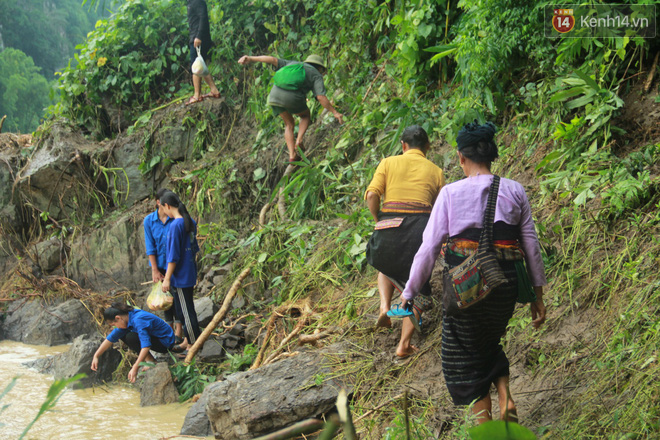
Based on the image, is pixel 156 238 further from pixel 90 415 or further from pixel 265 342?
pixel 90 415

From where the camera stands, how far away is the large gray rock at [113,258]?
861 centimetres

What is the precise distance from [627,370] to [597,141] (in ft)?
7.18

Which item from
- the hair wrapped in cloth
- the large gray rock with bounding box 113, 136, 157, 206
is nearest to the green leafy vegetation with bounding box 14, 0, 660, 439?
the large gray rock with bounding box 113, 136, 157, 206

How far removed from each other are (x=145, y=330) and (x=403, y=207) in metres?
3.15

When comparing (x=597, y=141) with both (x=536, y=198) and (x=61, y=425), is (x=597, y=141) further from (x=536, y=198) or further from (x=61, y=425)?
(x=61, y=425)

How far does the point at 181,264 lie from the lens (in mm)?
5812

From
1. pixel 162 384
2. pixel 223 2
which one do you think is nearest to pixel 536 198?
pixel 162 384

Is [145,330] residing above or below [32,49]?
below

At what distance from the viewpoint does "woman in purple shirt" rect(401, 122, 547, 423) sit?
251 centimetres

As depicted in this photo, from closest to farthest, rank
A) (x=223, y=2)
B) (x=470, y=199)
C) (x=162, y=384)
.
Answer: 1. (x=470, y=199)
2. (x=162, y=384)
3. (x=223, y=2)

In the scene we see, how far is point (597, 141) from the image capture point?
14.5 ft

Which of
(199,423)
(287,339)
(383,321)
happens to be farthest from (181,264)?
(383,321)

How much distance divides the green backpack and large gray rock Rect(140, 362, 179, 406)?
362 centimetres

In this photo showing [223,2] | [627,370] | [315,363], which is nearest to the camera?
[627,370]
